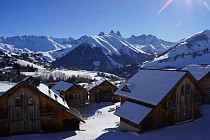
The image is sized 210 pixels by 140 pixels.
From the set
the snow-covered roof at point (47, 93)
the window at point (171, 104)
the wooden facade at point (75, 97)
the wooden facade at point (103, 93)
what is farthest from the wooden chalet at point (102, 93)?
the window at point (171, 104)

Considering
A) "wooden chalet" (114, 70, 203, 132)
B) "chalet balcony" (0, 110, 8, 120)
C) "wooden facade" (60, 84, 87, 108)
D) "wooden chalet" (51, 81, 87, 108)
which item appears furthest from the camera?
"wooden facade" (60, 84, 87, 108)

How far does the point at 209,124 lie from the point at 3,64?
17646 centimetres

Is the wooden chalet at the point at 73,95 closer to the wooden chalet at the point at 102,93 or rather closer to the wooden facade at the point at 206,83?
the wooden chalet at the point at 102,93

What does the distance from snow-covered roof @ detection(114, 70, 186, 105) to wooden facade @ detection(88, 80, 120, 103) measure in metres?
27.1

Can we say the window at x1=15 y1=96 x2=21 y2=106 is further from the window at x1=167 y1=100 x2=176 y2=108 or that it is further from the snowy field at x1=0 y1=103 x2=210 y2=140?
the window at x1=167 y1=100 x2=176 y2=108

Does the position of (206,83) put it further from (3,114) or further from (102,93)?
(3,114)

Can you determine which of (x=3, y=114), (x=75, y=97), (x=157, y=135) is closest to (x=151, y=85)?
(x=157, y=135)

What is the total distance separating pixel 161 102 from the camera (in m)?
Result: 31.3

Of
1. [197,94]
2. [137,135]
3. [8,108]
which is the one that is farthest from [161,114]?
[8,108]

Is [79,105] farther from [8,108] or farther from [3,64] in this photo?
[3,64]

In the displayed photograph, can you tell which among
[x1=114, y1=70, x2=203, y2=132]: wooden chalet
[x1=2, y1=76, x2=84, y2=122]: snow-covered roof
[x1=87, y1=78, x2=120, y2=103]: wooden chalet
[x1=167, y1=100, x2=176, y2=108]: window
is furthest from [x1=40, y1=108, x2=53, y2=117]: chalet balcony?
[x1=87, y1=78, x2=120, y2=103]: wooden chalet

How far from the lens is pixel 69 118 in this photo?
32.3 m

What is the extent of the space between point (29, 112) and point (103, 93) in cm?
3792

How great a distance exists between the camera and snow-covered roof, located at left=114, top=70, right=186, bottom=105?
32094 millimetres
